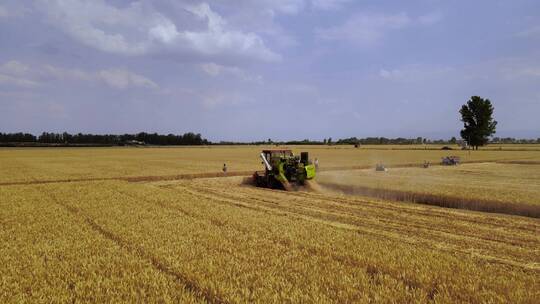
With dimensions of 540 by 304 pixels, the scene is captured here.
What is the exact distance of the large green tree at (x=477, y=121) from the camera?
89625 mm

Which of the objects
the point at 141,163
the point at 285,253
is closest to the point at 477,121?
the point at 141,163

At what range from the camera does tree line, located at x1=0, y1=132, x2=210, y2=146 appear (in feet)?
481

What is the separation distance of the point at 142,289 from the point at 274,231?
4457mm

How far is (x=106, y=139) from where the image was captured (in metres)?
153

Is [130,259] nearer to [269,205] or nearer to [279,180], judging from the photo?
[269,205]

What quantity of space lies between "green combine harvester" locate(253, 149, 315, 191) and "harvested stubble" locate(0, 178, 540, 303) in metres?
6.82

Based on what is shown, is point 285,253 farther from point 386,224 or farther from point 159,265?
point 386,224

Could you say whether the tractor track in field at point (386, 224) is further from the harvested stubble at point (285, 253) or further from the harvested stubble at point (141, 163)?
the harvested stubble at point (141, 163)

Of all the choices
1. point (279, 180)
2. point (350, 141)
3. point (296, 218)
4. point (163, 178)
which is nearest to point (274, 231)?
point (296, 218)

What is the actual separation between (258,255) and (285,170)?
14.1 meters

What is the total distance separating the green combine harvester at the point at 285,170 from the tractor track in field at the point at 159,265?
1139cm

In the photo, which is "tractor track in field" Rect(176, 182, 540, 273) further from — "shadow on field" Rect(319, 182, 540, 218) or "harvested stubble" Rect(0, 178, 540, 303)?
"shadow on field" Rect(319, 182, 540, 218)

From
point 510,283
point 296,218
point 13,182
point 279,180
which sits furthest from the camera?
point 13,182

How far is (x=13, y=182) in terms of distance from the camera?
77.0 feet
